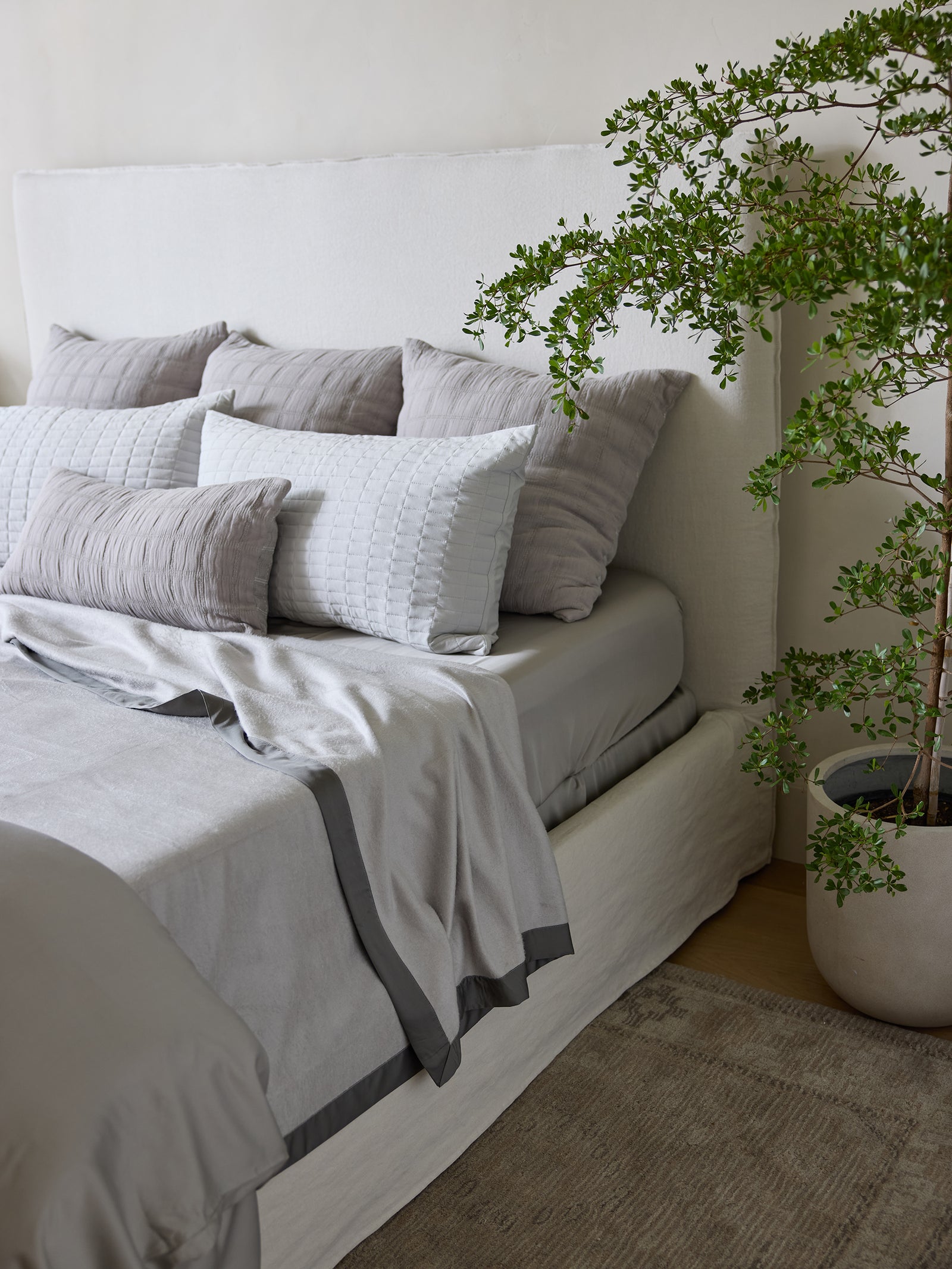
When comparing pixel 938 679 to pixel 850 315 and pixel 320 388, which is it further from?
pixel 320 388

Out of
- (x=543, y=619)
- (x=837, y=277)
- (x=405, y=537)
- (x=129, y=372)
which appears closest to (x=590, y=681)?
(x=543, y=619)

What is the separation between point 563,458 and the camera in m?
2.13

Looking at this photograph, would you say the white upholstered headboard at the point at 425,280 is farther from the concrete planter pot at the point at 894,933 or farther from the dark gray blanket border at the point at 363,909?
the dark gray blanket border at the point at 363,909

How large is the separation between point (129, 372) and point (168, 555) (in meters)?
0.92

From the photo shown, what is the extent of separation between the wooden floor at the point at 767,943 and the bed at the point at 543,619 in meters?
0.04

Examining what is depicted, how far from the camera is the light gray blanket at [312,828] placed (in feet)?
4.39

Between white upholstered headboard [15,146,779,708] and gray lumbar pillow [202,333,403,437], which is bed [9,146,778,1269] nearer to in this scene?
white upholstered headboard [15,146,779,708]

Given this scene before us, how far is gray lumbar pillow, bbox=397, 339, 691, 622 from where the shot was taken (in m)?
2.10

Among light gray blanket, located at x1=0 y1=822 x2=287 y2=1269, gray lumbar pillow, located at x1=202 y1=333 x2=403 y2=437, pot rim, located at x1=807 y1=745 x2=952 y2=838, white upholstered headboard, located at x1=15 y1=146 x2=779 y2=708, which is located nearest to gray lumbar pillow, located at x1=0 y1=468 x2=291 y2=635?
gray lumbar pillow, located at x1=202 y1=333 x2=403 y2=437

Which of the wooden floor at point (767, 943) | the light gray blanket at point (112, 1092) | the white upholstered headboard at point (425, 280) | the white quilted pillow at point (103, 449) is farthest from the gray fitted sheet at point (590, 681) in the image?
the light gray blanket at point (112, 1092)

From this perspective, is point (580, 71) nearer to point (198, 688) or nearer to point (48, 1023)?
point (198, 688)

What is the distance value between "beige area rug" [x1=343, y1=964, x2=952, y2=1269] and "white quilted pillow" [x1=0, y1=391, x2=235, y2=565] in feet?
4.50

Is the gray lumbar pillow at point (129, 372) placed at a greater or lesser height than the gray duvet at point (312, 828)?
greater

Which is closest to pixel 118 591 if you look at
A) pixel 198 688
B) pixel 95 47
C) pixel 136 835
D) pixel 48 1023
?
pixel 198 688
